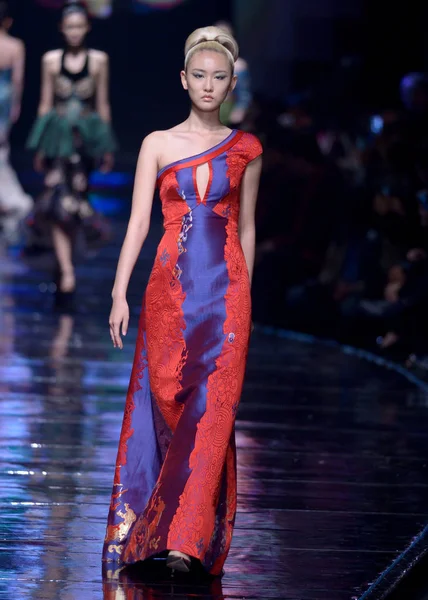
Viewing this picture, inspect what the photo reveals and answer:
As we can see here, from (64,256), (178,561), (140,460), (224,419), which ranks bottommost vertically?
(64,256)

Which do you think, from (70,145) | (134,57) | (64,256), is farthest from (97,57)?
(134,57)

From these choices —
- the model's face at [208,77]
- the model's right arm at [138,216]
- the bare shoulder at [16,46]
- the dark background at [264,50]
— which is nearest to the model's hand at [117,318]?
the model's right arm at [138,216]

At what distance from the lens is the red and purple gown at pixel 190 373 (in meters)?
3.05

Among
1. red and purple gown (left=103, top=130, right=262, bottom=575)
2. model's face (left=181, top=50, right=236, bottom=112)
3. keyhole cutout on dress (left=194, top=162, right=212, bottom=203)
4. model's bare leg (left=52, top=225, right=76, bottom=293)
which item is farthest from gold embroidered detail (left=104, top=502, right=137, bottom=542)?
model's bare leg (left=52, top=225, right=76, bottom=293)

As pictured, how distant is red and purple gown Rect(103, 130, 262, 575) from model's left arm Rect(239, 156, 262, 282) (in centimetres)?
3

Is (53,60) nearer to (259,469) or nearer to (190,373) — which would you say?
(259,469)

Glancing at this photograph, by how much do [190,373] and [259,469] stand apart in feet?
3.96

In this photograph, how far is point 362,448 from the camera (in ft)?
15.1

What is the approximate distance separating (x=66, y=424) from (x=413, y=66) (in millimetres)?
4253

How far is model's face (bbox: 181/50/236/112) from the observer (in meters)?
3.06

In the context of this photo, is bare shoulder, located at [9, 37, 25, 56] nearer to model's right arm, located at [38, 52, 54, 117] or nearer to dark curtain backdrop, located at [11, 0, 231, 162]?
model's right arm, located at [38, 52, 54, 117]

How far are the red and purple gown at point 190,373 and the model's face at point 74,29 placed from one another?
461 cm

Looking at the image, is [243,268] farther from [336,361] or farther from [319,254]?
[319,254]

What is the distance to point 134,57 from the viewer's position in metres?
17.2
